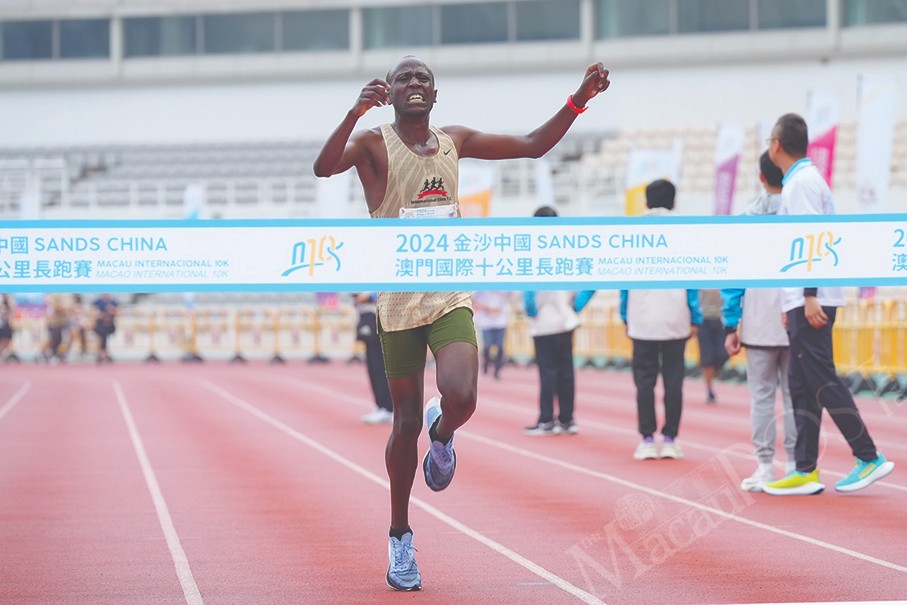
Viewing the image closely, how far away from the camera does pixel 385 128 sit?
20.8 ft

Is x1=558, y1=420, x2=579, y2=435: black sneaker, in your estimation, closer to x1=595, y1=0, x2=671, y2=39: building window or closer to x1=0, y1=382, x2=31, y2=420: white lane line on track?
x1=0, y1=382, x2=31, y2=420: white lane line on track

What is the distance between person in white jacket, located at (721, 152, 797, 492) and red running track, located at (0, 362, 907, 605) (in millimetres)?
416

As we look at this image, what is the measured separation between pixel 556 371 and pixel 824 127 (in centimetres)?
897

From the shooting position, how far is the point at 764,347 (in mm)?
9766

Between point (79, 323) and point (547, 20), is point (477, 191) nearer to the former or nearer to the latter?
point (79, 323)

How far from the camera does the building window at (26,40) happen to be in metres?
53.4

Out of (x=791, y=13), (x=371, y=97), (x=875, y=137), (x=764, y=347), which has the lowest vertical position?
(x=764, y=347)

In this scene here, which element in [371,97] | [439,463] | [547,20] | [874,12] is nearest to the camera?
[371,97]

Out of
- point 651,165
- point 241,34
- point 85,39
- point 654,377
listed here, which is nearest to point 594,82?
point 654,377

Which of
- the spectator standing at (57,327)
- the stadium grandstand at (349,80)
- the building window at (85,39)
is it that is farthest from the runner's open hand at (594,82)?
the building window at (85,39)

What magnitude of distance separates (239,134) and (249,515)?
43.7m

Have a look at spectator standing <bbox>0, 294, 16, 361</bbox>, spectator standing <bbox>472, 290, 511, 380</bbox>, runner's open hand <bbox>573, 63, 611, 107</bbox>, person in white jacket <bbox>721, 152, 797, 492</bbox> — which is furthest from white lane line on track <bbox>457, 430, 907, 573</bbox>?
spectator standing <bbox>0, 294, 16, 361</bbox>

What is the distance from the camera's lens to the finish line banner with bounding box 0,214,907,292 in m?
6.22

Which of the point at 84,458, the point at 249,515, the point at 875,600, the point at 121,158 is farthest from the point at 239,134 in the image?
the point at 875,600
